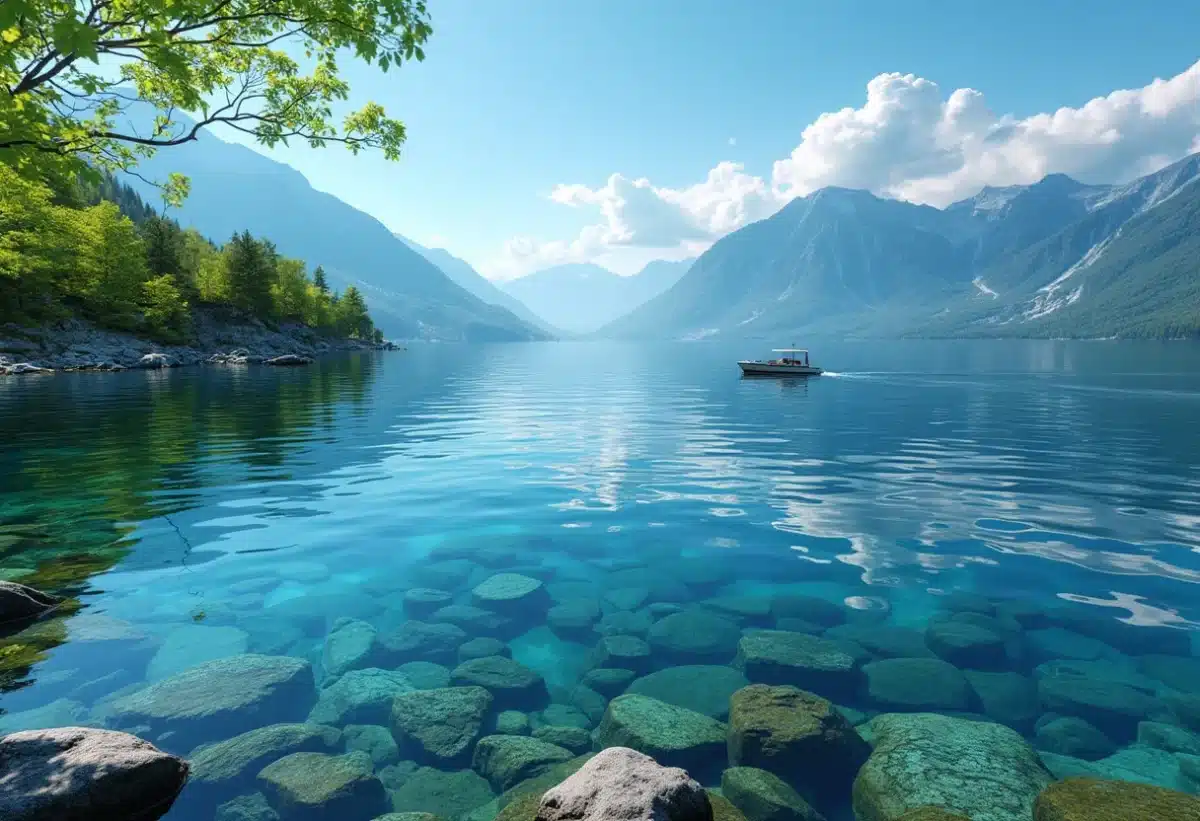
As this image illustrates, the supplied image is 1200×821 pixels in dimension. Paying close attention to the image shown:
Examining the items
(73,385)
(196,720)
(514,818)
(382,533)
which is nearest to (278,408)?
(73,385)

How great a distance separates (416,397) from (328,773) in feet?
169

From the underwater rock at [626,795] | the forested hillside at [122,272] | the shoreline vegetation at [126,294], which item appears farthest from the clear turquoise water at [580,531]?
the shoreline vegetation at [126,294]

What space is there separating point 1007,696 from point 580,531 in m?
10.9

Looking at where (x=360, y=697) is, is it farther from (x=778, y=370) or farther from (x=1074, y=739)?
(x=778, y=370)

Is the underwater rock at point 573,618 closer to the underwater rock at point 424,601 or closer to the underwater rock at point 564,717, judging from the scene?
the underwater rock at point 564,717

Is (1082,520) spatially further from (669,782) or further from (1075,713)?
(669,782)

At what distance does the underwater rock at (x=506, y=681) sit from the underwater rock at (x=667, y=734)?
4.63 feet

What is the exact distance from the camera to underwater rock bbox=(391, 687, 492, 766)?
8516 millimetres

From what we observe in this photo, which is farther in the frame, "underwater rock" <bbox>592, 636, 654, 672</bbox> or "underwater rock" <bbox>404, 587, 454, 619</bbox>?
"underwater rock" <bbox>404, 587, 454, 619</bbox>

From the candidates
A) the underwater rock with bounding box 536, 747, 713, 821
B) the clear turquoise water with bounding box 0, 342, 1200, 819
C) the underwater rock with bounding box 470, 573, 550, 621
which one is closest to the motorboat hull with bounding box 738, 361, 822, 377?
the clear turquoise water with bounding box 0, 342, 1200, 819

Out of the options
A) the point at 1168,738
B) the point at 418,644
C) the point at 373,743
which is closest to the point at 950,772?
the point at 1168,738

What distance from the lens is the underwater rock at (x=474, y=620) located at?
12.1 metres

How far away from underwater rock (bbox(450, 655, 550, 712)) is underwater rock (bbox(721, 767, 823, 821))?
3.49m

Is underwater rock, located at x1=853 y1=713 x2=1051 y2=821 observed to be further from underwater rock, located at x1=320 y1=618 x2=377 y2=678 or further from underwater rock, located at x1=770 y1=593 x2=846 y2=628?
underwater rock, located at x1=320 y1=618 x2=377 y2=678
